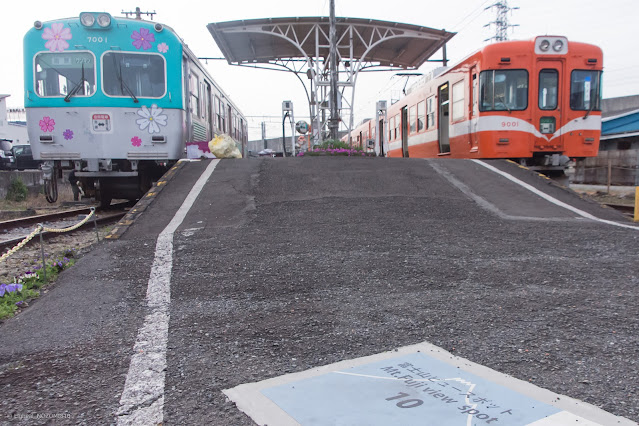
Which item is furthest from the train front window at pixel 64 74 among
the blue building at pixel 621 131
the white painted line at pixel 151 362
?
the blue building at pixel 621 131

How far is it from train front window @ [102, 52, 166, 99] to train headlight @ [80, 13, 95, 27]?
0.62 m

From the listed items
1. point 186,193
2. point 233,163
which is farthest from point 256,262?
point 233,163

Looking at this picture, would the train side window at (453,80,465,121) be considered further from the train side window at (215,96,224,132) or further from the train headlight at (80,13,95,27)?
the train headlight at (80,13,95,27)

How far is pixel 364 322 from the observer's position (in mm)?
3344

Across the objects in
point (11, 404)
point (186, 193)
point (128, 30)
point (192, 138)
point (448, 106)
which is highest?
point (128, 30)

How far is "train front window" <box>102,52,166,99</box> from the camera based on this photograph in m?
9.36

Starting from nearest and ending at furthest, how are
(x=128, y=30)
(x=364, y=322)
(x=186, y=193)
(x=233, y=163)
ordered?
(x=364, y=322)
(x=186, y=193)
(x=128, y=30)
(x=233, y=163)

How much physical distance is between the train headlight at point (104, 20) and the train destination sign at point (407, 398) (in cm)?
896

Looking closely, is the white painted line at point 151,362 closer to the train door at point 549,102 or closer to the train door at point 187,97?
the train door at point 187,97

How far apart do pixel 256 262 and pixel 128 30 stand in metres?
6.95

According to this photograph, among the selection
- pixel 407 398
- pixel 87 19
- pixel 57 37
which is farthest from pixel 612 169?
pixel 407 398

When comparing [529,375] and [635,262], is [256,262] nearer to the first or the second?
[529,375]

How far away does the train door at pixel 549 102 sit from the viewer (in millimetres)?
11336

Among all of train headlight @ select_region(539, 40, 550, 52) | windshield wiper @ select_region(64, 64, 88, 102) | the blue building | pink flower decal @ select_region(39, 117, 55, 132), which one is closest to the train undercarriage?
pink flower decal @ select_region(39, 117, 55, 132)
